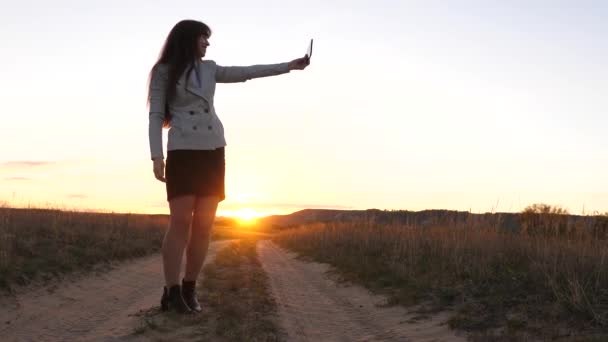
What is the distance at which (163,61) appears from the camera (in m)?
4.98

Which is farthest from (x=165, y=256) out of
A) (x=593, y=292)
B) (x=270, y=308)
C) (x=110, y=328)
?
(x=593, y=292)

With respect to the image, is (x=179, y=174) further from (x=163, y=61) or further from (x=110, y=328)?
(x=110, y=328)

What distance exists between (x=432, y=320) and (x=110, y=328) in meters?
2.96

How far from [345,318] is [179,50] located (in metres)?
3.09

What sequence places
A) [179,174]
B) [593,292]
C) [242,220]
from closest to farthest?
[179,174]
[593,292]
[242,220]

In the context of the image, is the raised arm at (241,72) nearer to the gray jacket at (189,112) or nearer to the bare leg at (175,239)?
the gray jacket at (189,112)

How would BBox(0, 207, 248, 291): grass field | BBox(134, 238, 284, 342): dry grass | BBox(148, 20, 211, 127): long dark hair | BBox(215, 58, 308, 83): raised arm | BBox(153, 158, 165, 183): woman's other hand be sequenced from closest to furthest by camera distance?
BBox(134, 238, 284, 342): dry grass
BBox(153, 158, 165, 183): woman's other hand
BBox(148, 20, 211, 127): long dark hair
BBox(215, 58, 308, 83): raised arm
BBox(0, 207, 248, 291): grass field

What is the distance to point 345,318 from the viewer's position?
19.5ft

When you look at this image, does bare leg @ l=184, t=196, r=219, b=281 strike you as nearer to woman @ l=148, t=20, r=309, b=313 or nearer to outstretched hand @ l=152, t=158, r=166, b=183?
woman @ l=148, t=20, r=309, b=313

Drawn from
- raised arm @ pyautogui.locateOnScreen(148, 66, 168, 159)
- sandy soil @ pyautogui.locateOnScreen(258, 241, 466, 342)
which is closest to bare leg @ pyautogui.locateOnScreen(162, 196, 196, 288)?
raised arm @ pyautogui.locateOnScreen(148, 66, 168, 159)

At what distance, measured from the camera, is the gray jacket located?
481 cm

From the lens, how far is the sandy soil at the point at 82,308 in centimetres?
474

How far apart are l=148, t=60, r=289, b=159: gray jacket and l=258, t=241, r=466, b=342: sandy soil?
1743 mm

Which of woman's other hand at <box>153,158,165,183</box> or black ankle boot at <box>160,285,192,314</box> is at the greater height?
woman's other hand at <box>153,158,165,183</box>
